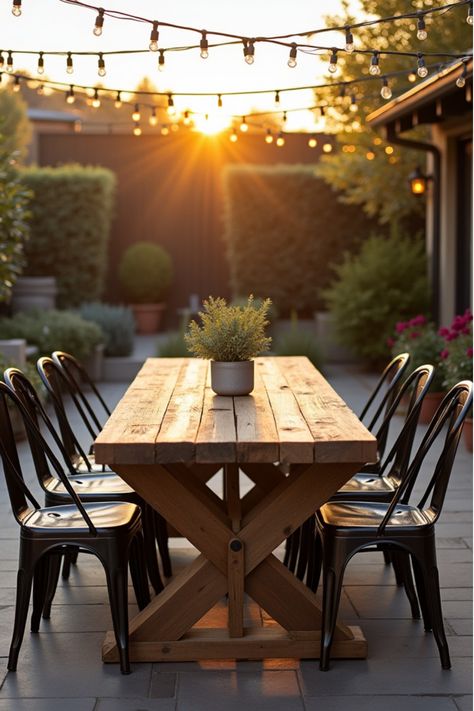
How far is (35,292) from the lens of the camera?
1276 cm

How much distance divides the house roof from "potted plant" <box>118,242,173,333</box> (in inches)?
238

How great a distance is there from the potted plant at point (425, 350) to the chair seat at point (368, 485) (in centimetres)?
333

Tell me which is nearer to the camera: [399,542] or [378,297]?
[399,542]

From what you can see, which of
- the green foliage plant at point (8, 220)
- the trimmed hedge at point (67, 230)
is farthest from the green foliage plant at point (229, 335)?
the trimmed hedge at point (67, 230)

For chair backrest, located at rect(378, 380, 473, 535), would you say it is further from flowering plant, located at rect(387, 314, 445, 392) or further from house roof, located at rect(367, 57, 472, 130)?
flowering plant, located at rect(387, 314, 445, 392)


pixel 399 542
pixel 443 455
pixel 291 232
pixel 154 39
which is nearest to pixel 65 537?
pixel 399 542

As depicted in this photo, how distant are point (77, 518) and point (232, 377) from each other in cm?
82

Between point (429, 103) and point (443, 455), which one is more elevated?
point (429, 103)

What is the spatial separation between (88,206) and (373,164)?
375 cm

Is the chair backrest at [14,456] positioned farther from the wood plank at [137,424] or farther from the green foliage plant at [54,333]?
the green foliage plant at [54,333]

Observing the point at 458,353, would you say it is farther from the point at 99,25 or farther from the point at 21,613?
the point at 21,613

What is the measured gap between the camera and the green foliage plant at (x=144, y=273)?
50.1 ft

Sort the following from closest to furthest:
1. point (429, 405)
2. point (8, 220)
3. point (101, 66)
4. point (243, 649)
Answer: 1. point (243, 649)
2. point (101, 66)
3. point (429, 405)
4. point (8, 220)

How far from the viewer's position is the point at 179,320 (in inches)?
624
